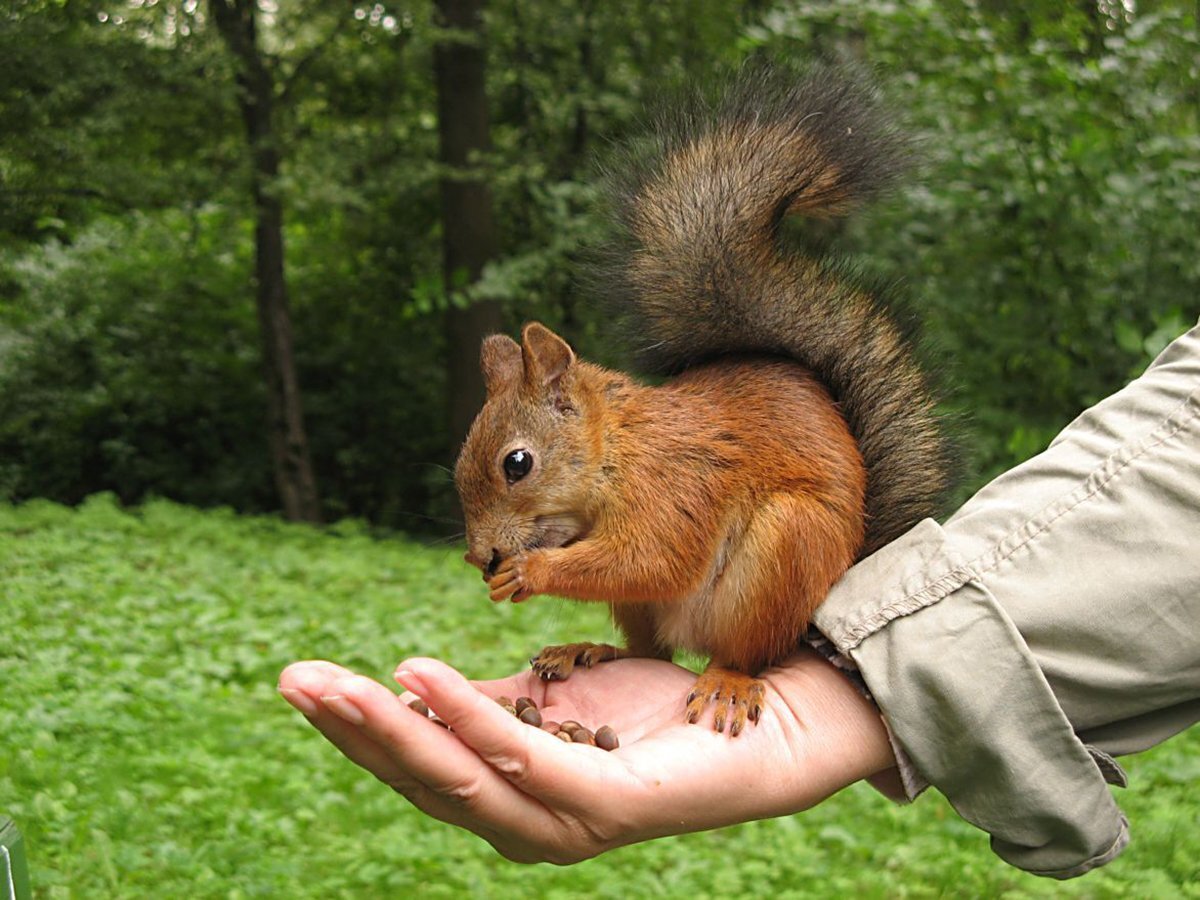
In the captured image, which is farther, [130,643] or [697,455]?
[130,643]

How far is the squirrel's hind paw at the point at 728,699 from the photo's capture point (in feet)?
4.62

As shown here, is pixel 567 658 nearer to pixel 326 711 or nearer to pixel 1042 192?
pixel 326 711

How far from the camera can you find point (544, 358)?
1801 millimetres

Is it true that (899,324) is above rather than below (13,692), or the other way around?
above

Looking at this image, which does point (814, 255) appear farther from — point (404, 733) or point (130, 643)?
point (130, 643)

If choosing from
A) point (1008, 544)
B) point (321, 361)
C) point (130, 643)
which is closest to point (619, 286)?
point (1008, 544)

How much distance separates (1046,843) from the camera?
1.29 metres

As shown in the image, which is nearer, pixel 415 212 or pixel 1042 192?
pixel 1042 192

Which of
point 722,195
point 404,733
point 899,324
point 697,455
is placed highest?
point 722,195

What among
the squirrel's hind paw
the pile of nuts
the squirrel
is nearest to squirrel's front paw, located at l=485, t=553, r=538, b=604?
the squirrel

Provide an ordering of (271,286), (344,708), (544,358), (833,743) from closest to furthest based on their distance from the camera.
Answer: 1. (344,708)
2. (833,743)
3. (544,358)
4. (271,286)

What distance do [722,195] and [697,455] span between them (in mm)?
377

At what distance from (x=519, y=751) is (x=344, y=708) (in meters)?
0.18

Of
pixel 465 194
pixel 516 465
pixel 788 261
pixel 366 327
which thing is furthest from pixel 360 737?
pixel 366 327
